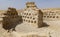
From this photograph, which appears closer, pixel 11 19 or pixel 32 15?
pixel 11 19

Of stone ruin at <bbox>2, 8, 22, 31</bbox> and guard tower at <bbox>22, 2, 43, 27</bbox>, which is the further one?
guard tower at <bbox>22, 2, 43, 27</bbox>

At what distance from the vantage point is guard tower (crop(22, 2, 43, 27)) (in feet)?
125

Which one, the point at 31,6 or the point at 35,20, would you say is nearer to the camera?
the point at 35,20

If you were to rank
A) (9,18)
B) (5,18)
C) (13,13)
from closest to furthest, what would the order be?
(5,18)
(9,18)
(13,13)

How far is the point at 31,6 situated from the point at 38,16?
7127 millimetres

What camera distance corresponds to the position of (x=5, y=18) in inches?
1428


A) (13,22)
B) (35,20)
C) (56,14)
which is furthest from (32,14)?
(56,14)

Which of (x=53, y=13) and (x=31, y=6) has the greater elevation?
(x=31, y=6)

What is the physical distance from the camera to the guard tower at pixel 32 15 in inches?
1503

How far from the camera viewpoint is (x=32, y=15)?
40.3 meters

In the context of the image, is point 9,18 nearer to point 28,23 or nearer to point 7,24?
point 7,24

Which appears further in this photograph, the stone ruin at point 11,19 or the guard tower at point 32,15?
the guard tower at point 32,15

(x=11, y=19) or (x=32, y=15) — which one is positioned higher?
(x=32, y=15)

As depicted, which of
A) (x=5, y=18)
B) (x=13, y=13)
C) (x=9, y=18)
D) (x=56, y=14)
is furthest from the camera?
(x=56, y=14)
